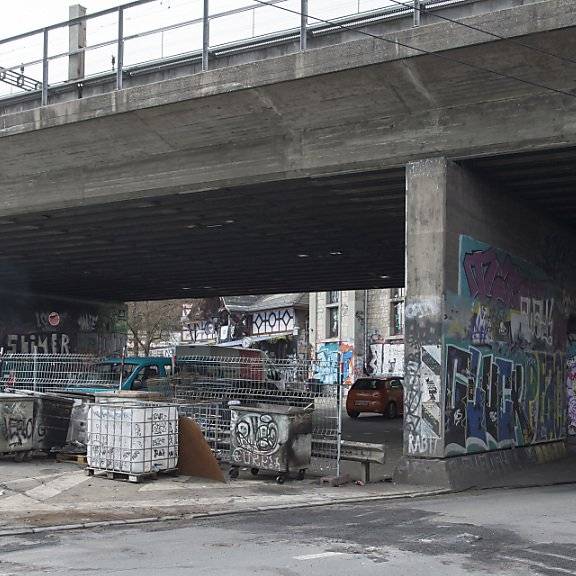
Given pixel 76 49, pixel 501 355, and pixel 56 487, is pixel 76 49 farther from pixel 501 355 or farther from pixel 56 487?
pixel 501 355

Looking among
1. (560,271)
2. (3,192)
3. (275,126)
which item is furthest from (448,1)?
(3,192)

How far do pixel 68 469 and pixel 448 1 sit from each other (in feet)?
33.4

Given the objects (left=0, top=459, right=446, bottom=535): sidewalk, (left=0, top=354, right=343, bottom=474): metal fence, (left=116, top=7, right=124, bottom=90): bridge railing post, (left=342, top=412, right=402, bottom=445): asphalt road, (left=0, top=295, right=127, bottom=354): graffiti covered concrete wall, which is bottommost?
(left=342, top=412, right=402, bottom=445): asphalt road

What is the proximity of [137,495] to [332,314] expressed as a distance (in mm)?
37163

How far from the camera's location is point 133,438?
12820mm

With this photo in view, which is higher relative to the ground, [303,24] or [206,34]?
[206,34]

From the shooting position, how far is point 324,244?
22625 mm

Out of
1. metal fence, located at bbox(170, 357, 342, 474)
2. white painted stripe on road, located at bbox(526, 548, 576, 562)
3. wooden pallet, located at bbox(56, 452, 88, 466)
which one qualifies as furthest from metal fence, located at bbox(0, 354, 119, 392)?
white painted stripe on road, located at bbox(526, 548, 576, 562)

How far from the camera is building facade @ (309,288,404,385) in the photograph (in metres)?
43.5

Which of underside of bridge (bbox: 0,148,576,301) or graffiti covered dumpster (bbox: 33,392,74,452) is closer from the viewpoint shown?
graffiti covered dumpster (bbox: 33,392,74,452)

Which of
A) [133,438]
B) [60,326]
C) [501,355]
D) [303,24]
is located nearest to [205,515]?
[133,438]

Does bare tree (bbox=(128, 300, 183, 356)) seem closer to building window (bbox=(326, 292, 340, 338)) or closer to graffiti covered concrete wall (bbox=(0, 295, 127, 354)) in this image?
graffiti covered concrete wall (bbox=(0, 295, 127, 354))

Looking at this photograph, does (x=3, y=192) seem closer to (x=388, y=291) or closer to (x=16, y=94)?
(x=16, y=94)

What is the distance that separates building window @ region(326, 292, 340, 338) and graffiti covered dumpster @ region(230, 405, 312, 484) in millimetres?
Result: 34068
